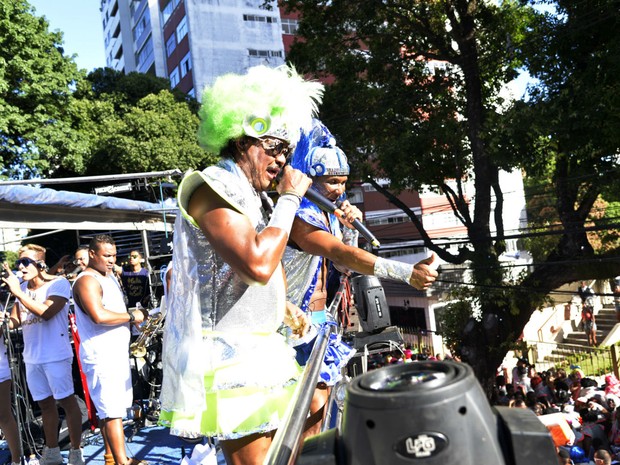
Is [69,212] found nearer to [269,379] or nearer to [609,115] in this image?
[269,379]

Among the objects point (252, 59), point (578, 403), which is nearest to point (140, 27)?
point (252, 59)

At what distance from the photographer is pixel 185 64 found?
116 ft

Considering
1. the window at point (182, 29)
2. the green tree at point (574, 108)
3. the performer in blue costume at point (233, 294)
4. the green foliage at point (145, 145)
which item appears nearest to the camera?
the performer in blue costume at point (233, 294)

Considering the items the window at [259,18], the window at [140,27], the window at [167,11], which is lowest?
the window at [259,18]

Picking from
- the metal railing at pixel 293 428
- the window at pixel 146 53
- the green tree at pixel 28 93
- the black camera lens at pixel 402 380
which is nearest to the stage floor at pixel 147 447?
the metal railing at pixel 293 428

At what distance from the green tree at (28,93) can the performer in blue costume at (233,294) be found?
52.6 ft

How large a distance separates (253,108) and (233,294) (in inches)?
26.3

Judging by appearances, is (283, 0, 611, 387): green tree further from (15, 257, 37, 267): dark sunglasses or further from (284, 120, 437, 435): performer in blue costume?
(284, 120, 437, 435): performer in blue costume

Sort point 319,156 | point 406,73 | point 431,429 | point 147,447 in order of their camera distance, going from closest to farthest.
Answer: point 431,429, point 319,156, point 147,447, point 406,73

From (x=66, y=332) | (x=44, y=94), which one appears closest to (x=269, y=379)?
(x=66, y=332)

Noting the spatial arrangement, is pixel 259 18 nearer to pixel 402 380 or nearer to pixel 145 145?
pixel 145 145

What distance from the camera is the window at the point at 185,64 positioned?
34625mm

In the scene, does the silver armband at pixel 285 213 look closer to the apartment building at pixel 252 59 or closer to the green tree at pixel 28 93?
the green tree at pixel 28 93

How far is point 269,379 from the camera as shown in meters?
2.10
